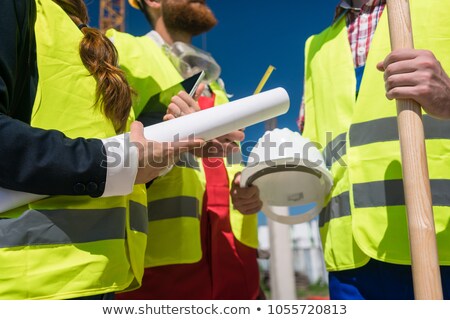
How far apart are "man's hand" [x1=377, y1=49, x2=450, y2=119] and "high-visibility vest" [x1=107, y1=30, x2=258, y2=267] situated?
146 cm

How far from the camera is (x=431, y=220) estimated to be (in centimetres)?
173

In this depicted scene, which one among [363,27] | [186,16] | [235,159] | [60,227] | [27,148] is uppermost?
[186,16]

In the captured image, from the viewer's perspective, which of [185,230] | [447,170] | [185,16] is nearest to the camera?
[447,170]

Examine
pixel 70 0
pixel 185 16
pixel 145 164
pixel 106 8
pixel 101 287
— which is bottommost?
pixel 101 287

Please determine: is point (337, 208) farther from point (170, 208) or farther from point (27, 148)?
point (27, 148)

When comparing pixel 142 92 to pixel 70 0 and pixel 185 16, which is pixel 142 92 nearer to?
pixel 70 0

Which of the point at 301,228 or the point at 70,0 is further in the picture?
the point at 301,228

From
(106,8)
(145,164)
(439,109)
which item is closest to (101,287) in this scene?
(145,164)

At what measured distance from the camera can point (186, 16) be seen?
4.07 metres

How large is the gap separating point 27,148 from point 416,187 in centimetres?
123

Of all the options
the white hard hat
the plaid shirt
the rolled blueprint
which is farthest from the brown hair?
the plaid shirt

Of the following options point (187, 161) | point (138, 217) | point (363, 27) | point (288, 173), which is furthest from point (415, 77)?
point (187, 161)

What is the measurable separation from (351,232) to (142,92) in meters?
1.42

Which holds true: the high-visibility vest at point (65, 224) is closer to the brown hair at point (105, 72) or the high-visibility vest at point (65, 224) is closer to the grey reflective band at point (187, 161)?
the brown hair at point (105, 72)
